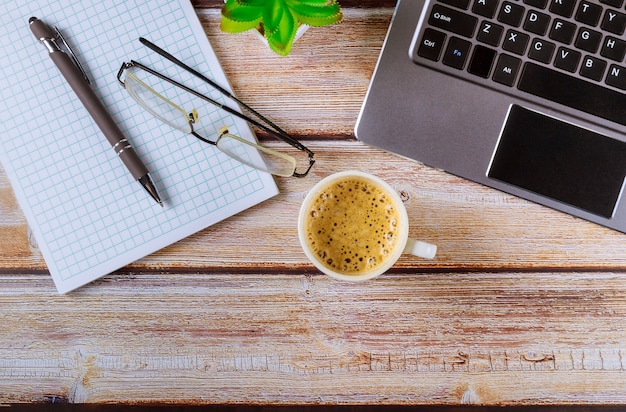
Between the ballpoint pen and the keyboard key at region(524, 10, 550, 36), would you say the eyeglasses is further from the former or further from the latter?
the keyboard key at region(524, 10, 550, 36)

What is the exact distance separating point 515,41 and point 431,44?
0.09m

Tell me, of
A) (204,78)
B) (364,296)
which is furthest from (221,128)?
(364,296)

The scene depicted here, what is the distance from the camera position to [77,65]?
688 mm

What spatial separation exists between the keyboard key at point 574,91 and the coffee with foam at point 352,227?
215 mm

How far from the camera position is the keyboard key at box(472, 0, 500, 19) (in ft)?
2.00

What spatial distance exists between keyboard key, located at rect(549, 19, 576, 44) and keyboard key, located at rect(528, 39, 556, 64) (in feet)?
0.04

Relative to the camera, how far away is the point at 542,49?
A: 61 centimetres

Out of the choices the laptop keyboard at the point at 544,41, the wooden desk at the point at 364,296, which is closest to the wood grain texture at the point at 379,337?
the wooden desk at the point at 364,296

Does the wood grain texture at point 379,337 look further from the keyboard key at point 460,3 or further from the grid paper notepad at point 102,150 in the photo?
the keyboard key at point 460,3

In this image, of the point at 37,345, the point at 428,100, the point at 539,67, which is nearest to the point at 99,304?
the point at 37,345

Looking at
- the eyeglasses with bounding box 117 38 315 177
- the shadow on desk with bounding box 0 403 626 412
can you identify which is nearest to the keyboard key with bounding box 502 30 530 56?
the eyeglasses with bounding box 117 38 315 177

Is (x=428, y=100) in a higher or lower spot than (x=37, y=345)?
higher

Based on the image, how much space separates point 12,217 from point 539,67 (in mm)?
684

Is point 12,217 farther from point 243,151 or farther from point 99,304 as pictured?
point 243,151
